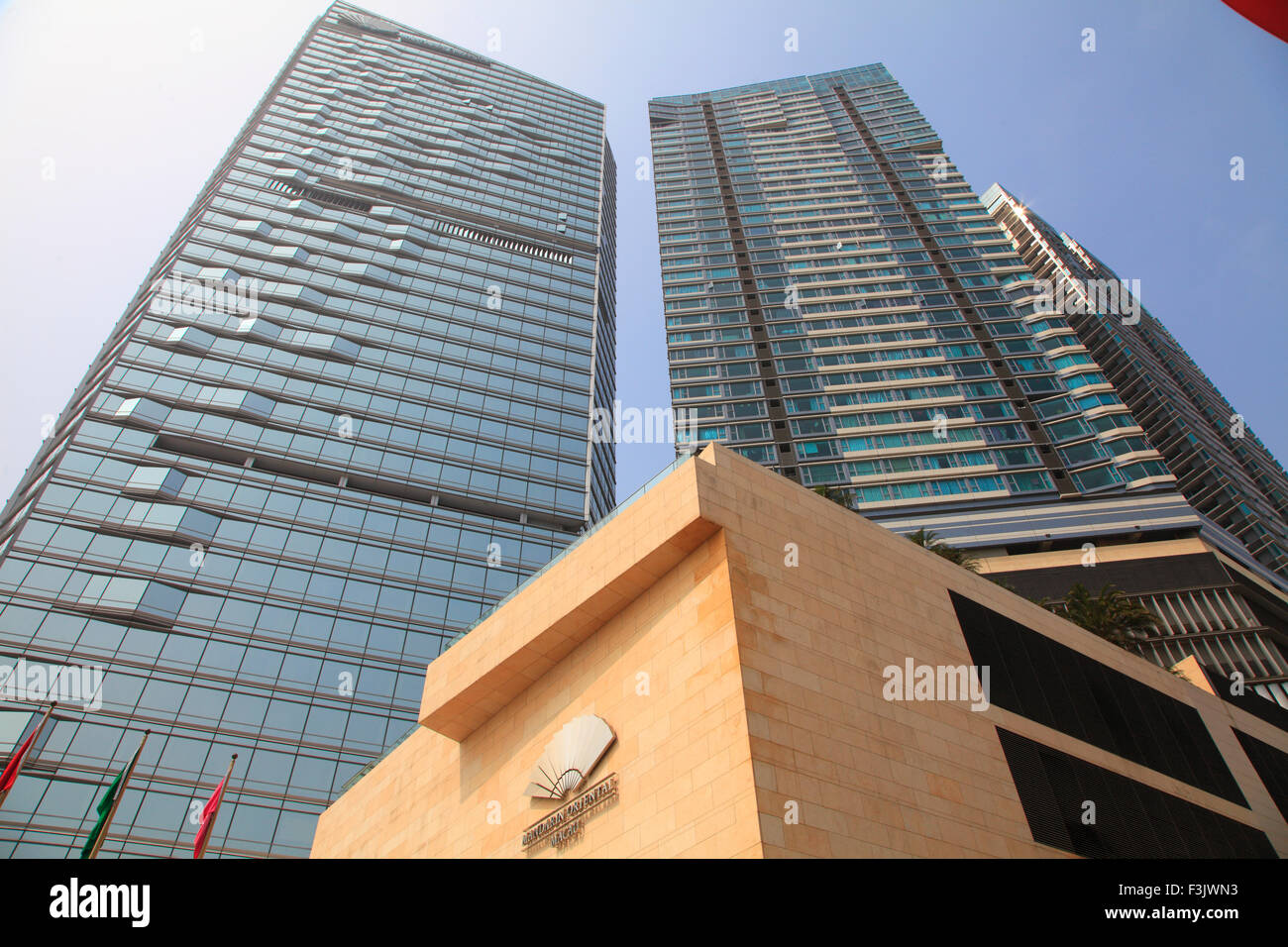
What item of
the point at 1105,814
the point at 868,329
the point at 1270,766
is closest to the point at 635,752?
the point at 1105,814

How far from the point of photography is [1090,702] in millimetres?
20750

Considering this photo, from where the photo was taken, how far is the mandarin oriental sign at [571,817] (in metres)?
14.8

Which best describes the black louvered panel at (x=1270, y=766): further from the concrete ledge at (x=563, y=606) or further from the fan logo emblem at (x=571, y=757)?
the fan logo emblem at (x=571, y=757)

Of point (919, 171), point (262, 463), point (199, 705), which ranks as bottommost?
point (199, 705)

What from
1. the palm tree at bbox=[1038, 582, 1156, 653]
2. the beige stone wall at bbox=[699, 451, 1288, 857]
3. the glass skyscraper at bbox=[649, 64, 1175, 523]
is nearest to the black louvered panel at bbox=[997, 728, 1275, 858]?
the beige stone wall at bbox=[699, 451, 1288, 857]

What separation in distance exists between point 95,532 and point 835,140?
96342mm

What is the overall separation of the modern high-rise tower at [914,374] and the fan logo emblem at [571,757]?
34.8m

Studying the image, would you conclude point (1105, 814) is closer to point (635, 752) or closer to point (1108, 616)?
point (635, 752)

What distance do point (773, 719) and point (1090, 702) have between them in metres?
11.8

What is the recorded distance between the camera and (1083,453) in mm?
68688

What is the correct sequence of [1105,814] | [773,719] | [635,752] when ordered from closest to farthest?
[773,719] → [635,752] → [1105,814]
